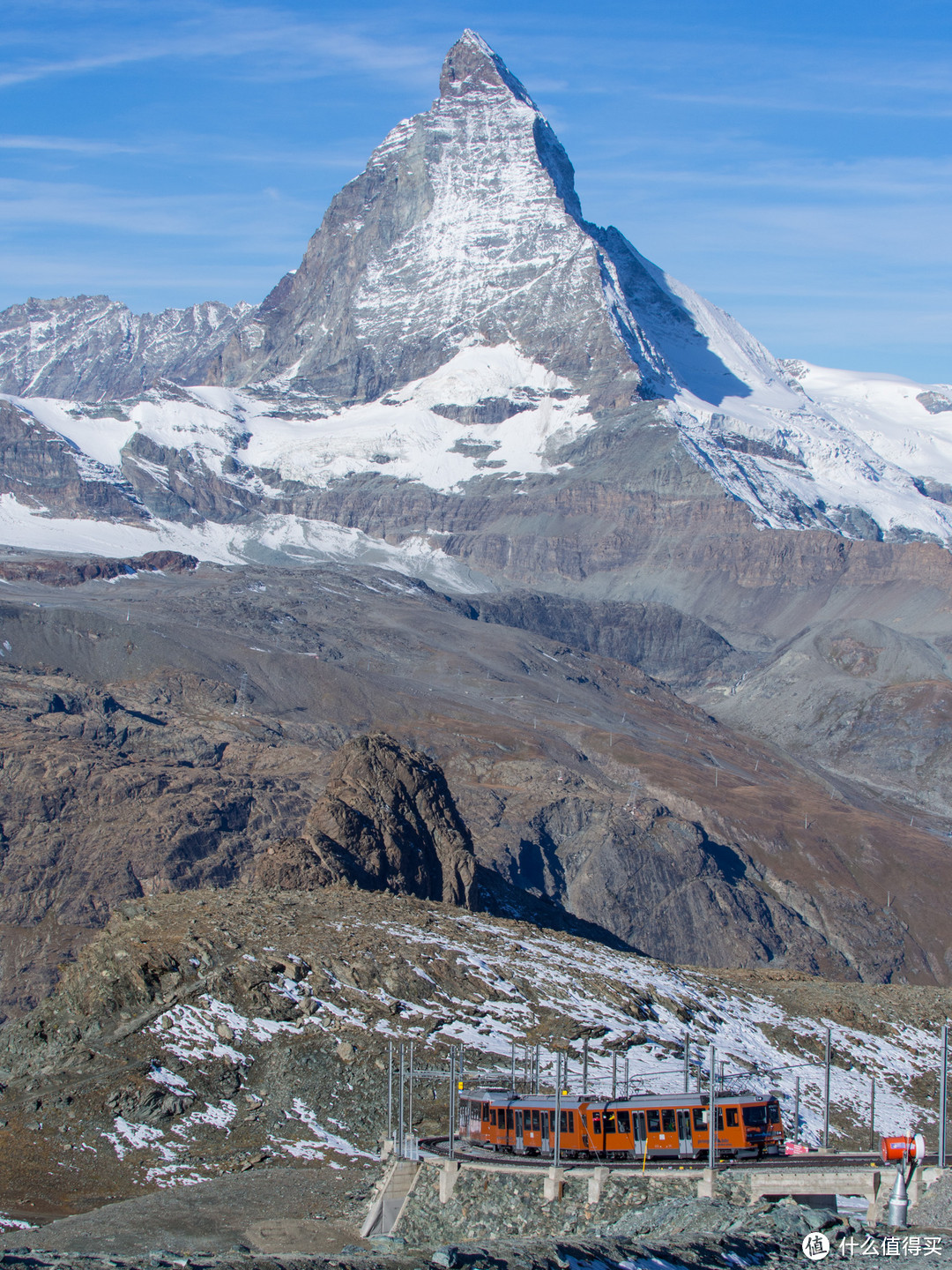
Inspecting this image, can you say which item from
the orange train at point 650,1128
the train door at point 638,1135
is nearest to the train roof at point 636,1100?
the orange train at point 650,1128

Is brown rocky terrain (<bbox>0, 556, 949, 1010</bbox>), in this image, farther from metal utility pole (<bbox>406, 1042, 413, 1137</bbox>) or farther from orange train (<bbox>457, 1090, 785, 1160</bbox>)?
orange train (<bbox>457, 1090, 785, 1160</bbox>)

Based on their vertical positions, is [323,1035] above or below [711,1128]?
below

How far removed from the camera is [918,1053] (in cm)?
4666

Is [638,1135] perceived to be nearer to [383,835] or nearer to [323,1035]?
[323,1035]

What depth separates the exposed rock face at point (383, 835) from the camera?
196 feet

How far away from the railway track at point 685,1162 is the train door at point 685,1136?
189 mm

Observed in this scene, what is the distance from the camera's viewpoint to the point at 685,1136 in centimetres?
2934

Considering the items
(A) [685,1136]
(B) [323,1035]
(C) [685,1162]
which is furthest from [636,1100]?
(B) [323,1035]

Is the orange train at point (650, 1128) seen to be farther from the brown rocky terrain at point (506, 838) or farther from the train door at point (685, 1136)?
the brown rocky terrain at point (506, 838)

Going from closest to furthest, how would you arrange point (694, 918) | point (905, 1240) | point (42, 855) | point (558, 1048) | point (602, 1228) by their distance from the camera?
point (905, 1240), point (602, 1228), point (558, 1048), point (42, 855), point (694, 918)

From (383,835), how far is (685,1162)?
39250 mm

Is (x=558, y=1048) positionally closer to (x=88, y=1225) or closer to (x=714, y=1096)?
(x=714, y=1096)

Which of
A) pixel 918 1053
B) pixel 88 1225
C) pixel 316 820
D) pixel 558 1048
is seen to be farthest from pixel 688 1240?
pixel 316 820

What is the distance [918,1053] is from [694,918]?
98.3m
